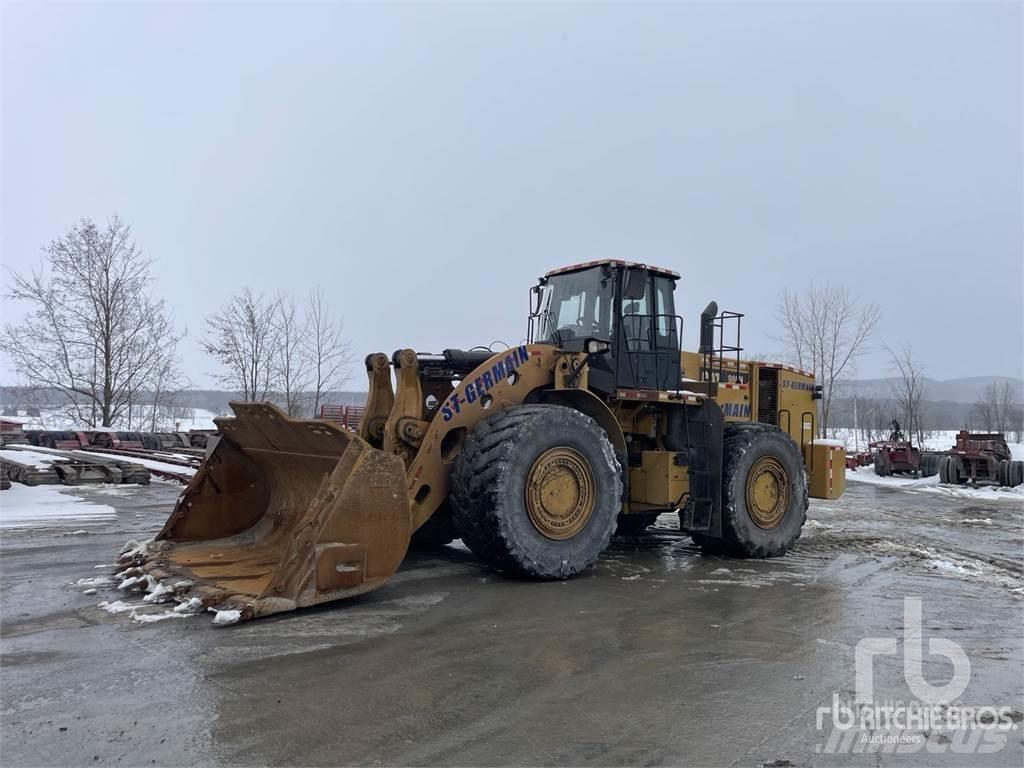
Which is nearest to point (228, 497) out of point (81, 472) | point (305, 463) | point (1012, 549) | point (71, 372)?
point (305, 463)

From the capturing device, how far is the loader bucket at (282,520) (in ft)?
17.6

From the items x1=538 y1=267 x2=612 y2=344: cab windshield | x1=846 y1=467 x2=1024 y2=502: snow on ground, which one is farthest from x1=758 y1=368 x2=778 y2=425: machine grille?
x1=846 y1=467 x2=1024 y2=502: snow on ground

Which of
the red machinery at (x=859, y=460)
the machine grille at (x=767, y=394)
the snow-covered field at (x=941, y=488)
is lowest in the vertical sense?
the snow-covered field at (x=941, y=488)

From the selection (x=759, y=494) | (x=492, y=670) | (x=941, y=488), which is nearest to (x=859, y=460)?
(x=941, y=488)

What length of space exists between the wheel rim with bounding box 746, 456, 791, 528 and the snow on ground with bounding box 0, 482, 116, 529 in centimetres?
852

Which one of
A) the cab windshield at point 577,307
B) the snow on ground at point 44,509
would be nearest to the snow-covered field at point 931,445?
the cab windshield at point 577,307

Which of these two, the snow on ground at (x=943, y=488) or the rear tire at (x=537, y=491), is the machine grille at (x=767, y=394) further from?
the snow on ground at (x=943, y=488)

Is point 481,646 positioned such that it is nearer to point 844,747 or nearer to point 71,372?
point 844,747

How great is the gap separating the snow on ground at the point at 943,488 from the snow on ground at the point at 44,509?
19.1 meters

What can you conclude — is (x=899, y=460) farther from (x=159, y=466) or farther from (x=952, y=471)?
(x=159, y=466)

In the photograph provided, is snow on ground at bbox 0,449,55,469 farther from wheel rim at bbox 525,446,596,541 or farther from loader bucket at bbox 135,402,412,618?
wheel rim at bbox 525,446,596,541

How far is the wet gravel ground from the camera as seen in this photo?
3.48m

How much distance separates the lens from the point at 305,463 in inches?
268

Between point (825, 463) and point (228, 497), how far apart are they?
7711mm
